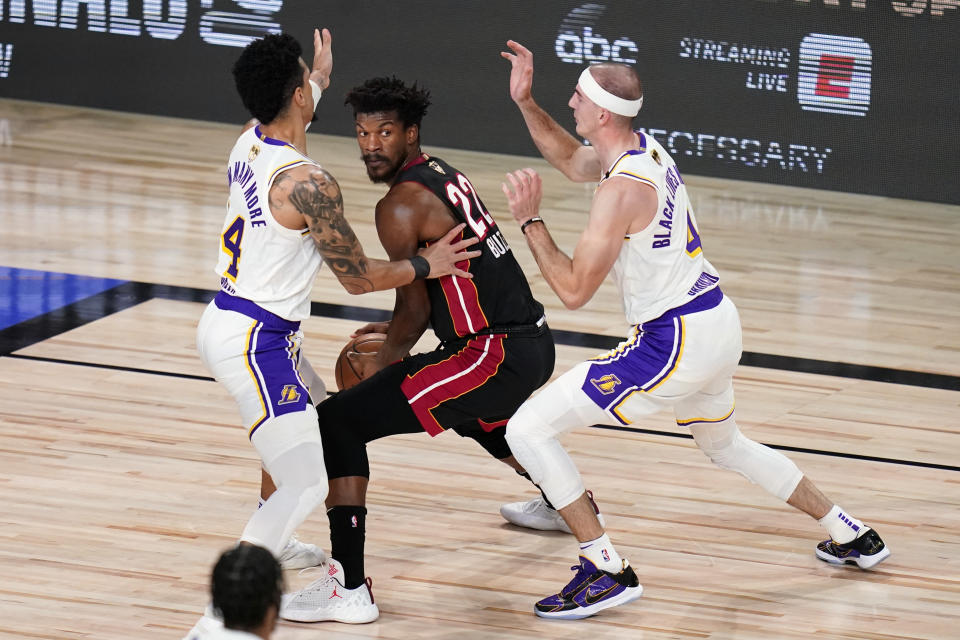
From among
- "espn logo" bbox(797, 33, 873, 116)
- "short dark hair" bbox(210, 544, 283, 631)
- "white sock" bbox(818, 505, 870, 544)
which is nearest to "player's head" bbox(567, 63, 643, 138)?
"white sock" bbox(818, 505, 870, 544)

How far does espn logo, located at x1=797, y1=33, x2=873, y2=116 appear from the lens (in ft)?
39.7

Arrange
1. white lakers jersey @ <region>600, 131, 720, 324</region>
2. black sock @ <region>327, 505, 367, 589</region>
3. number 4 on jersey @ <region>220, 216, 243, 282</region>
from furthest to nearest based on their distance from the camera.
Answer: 1. white lakers jersey @ <region>600, 131, 720, 324</region>
2. black sock @ <region>327, 505, 367, 589</region>
3. number 4 on jersey @ <region>220, 216, 243, 282</region>

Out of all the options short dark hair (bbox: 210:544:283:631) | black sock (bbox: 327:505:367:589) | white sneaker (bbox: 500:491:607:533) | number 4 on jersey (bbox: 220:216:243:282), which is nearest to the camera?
short dark hair (bbox: 210:544:283:631)

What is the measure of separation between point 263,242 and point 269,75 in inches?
18.3

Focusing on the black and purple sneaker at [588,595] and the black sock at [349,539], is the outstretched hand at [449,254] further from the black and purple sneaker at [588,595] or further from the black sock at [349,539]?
the black and purple sneaker at [588,595]

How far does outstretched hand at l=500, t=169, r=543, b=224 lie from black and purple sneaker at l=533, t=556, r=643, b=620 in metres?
1.06

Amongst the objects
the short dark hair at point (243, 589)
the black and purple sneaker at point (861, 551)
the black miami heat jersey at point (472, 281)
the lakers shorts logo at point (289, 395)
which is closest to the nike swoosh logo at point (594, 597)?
the black miami heat jersey at point (472, 281)

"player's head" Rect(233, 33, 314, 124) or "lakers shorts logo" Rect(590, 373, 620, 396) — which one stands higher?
"player's head" Rect(233, 33, 314, 124)

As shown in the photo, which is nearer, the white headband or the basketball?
the white headband

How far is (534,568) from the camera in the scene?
456 centimetres

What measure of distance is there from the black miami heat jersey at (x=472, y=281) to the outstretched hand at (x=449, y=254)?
47 mm

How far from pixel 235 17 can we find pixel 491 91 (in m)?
2.65

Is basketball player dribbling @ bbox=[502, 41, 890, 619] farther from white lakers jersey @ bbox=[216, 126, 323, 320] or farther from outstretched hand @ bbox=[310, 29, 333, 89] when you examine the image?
outstretched hand @ bbox=[310, 29, 333, 89]

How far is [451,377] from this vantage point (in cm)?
423
